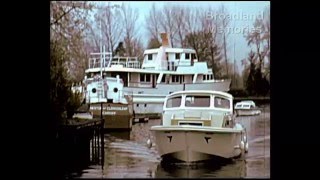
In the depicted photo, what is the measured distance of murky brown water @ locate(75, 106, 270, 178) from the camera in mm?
4023

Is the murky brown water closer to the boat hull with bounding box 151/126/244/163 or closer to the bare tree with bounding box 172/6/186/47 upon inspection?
the boat hull with bounding box 151/126/244/163

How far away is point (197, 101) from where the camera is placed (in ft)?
14.6

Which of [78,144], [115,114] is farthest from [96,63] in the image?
[78,144]

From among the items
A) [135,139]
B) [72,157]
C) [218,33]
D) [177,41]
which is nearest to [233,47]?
[218,33]

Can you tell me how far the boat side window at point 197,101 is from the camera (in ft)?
14.5

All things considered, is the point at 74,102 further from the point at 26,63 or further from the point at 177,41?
the point at 177,41

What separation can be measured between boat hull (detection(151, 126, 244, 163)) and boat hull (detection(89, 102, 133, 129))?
0.77ft

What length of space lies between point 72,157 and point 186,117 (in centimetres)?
105

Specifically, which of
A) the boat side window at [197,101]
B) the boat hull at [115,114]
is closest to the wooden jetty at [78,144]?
the boat hull at [115,114]

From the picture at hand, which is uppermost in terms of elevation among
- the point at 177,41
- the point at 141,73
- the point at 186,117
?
the point at 177,41

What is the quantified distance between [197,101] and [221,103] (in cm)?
22

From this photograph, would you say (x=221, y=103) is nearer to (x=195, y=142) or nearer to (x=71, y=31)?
(x=195, y=142)

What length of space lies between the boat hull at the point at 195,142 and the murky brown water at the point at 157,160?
0.27 feet
